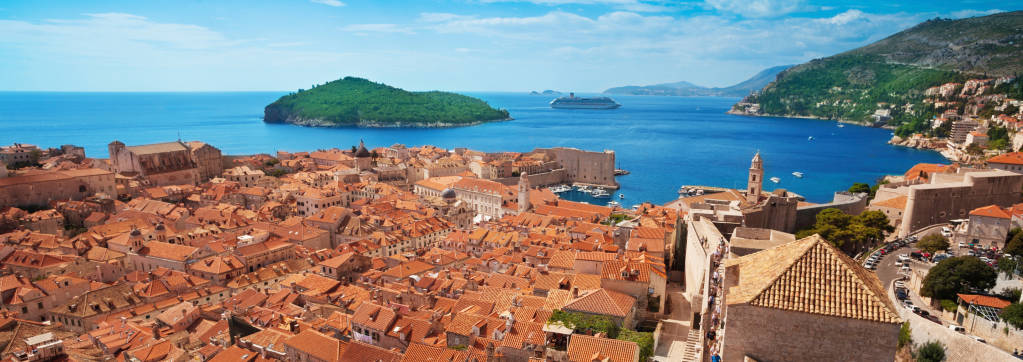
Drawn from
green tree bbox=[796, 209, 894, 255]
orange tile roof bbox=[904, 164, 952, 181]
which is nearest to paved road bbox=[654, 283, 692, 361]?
green tree bbox=[796, 209, 894, 255]

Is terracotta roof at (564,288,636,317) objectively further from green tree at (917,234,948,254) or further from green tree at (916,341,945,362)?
green tree at (917,234,948,254)

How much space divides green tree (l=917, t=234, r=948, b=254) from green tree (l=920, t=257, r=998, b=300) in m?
4.95

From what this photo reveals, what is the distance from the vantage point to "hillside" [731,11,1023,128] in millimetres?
116125

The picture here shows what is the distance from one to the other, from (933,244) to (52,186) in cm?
5701

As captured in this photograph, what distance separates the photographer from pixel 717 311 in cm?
1098

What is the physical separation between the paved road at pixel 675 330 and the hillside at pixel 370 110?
502ft

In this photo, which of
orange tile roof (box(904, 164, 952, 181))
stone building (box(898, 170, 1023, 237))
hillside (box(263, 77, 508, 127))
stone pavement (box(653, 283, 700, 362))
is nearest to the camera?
stone pavement (box(653, 283, 700, 362))

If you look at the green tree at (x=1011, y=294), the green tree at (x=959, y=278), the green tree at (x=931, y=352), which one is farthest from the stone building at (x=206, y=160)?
the green tree at (x=1011, y=294)

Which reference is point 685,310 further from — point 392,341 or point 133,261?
point 133,261

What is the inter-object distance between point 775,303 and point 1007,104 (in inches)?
3599

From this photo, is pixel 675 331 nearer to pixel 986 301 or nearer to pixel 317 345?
pixel 317 345

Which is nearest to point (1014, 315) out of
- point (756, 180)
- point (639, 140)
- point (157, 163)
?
point (756, 180)

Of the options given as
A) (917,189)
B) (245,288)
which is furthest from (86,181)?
(917,189)

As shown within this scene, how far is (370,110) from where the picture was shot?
17288 centimetres
